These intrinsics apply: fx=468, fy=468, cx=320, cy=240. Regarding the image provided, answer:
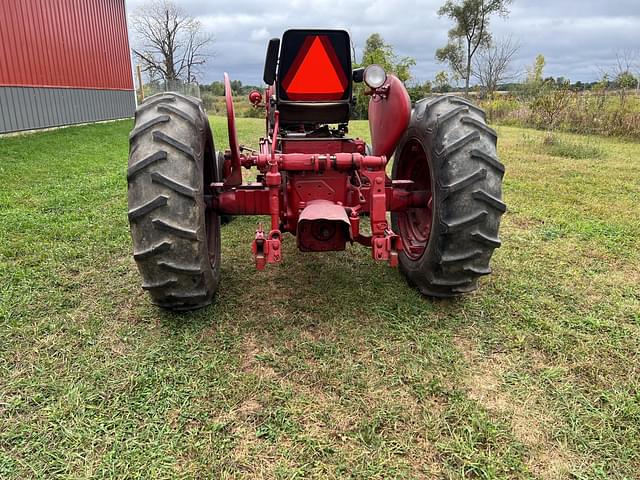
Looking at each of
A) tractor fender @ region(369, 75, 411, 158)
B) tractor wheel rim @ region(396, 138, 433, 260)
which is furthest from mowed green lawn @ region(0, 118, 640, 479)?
tractor fender @ region(369, 75, 411, 158)

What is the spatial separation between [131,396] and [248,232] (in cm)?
268

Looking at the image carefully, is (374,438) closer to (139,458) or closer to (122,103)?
(139,458)

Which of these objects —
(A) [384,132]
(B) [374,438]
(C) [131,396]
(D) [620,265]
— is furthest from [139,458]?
(D) [620,265]

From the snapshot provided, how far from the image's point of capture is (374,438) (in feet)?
6.82

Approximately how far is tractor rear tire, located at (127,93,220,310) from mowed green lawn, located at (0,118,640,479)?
0.38 meters

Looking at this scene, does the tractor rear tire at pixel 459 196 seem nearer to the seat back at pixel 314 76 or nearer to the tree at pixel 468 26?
the seat back at pixel 314 76

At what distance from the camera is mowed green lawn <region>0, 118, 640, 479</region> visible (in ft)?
6.50

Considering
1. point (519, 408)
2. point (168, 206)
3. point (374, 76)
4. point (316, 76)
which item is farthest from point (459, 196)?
point (168, 206)

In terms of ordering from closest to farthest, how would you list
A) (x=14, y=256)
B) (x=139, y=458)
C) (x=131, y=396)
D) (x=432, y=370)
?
(x=139, y=458), (x=131, y=396), (x=432, y=370), (x=14, y=256)

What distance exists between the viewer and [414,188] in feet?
12.8

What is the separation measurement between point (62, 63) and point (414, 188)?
15807mm

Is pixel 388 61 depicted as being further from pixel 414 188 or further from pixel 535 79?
pixel 414 188

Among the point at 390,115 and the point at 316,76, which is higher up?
the point at 316,76

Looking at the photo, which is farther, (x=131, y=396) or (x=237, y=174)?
(x=237, y=174)
